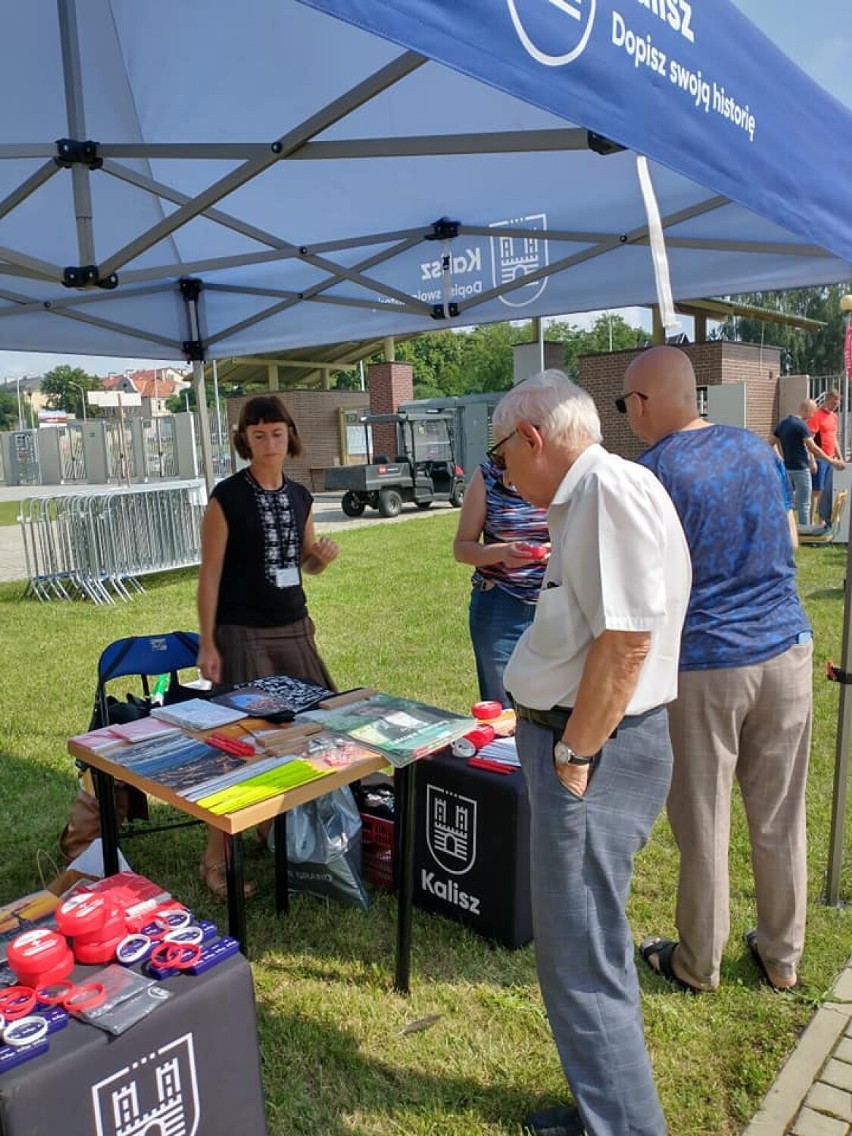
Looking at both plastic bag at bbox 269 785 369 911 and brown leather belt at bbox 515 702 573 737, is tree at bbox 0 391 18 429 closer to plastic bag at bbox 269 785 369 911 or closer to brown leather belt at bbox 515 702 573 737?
plastic bag at bbox 269 785 369 911

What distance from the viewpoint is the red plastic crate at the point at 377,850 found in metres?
3.19

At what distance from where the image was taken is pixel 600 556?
1585mm

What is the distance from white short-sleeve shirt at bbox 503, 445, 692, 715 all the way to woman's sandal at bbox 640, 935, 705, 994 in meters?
1.29

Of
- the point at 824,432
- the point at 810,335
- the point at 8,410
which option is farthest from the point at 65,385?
the point at 824,432

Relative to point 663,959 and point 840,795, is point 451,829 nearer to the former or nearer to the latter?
point 663,959

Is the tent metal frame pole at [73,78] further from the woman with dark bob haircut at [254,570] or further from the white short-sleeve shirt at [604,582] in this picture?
the white short-sleeve shirt at [604,582]

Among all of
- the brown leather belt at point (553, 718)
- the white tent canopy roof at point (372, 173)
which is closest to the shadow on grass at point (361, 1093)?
the brown leather belt at point (553, 718)

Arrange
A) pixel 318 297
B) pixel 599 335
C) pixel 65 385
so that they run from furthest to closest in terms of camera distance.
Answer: pixel 65 385 → pixel 599 335 → pixel 318 297

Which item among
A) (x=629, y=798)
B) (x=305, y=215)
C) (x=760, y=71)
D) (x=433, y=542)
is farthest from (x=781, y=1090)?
(x=433, y=542)

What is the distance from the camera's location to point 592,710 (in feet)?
5.39

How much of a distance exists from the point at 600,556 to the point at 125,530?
8.95 meters

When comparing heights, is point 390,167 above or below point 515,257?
above

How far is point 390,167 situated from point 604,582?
2635 mm

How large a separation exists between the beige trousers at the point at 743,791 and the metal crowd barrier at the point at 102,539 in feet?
25.7
